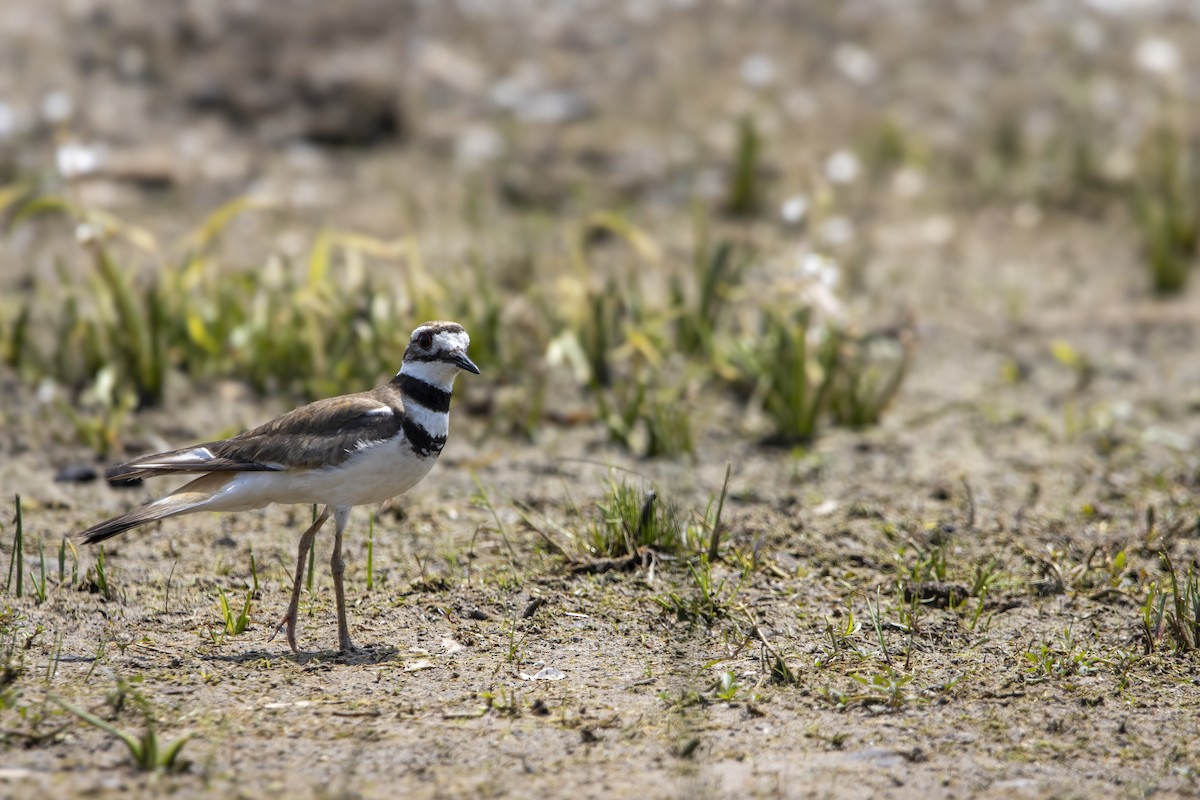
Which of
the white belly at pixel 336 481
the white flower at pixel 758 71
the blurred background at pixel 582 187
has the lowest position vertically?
the white belly at pixel 336 481

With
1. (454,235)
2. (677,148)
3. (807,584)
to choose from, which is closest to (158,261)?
(454,235)

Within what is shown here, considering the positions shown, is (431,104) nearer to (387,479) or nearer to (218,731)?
(387,479)

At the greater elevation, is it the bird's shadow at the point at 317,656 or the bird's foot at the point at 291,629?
the bird's foot at the point at 291,629

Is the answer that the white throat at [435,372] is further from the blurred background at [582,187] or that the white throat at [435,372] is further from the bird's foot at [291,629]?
the blurred background at [582,187]

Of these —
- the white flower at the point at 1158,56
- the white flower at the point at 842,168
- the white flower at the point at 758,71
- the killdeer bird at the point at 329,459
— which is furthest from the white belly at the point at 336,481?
the white flower at the point at 1158,56

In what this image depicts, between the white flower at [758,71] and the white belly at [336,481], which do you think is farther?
the white flower at [758,71]

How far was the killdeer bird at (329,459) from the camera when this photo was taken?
4.47 meters

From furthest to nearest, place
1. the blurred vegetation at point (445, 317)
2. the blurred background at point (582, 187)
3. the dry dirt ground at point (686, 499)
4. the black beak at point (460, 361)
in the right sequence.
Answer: the blurred background at point (582, 187) → the blurred vegetation at point (445, 317) → the black beak at point (460, 361) → the dry dirt ground at point (686, 499)

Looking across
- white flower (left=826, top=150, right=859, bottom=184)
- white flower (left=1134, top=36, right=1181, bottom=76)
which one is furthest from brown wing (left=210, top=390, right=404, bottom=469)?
white flower (left=1134, top=36, right=1181, bottom=76)

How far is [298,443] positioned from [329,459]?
0.14 meters

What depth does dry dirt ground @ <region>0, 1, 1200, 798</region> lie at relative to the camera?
152 inches

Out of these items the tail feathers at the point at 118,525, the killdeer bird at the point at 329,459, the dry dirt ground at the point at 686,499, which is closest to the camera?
the dry dirt ground at the point at 686,499

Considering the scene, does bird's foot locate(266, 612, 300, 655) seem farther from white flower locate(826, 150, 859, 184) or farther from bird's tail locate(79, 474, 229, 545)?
white flower locate(826, 150, 859, 184)

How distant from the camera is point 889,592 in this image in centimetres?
495
